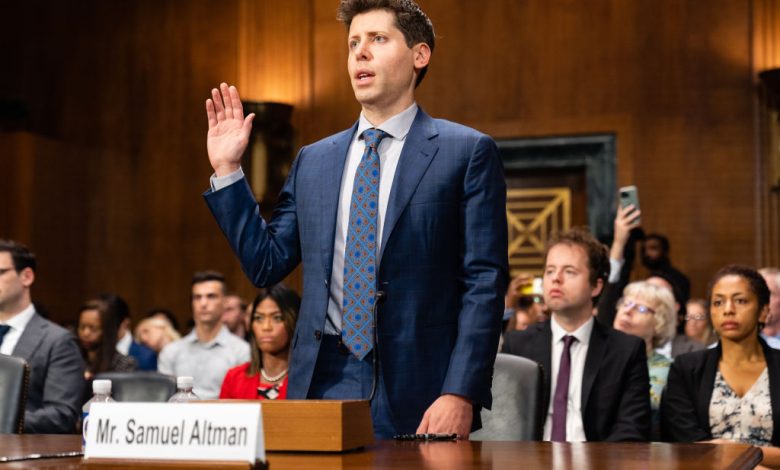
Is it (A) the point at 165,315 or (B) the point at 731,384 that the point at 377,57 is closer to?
(B) the point at 731,384

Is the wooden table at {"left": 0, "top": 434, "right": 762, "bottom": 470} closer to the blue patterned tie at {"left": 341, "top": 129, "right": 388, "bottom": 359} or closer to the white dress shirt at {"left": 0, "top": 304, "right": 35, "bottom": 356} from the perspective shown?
the blue patterned tie at {"left": 341, "top": 129, "right": 388, "bottom": 359}

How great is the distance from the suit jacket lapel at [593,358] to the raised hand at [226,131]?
1.95 metres

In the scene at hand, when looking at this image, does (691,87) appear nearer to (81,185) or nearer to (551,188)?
(551,188)

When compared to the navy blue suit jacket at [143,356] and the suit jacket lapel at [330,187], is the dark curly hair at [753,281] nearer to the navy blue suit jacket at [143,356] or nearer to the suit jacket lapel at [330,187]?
the suit jacket lapel at [330,187]

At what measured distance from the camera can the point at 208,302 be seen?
6.66m

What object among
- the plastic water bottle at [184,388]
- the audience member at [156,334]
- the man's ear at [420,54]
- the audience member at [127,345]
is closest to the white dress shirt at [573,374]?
the man's ear at [420,54]

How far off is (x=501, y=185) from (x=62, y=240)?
25.8 ft

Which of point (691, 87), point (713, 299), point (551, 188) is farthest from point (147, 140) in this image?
point (713, 299)

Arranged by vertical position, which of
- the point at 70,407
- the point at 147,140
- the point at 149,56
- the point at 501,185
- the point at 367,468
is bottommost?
the point at 70,407

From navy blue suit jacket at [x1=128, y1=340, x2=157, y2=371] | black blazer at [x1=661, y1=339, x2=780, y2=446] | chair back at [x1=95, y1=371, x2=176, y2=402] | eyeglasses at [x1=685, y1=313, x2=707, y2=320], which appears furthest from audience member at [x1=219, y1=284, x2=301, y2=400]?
eyeglasses at [x1=685, y1=313, x2=707, y2=320]

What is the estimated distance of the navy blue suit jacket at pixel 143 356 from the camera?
7660 mm

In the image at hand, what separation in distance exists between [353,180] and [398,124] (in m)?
0.17

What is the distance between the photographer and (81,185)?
9.92 m

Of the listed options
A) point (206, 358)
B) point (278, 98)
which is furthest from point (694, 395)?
point (278, 98)
